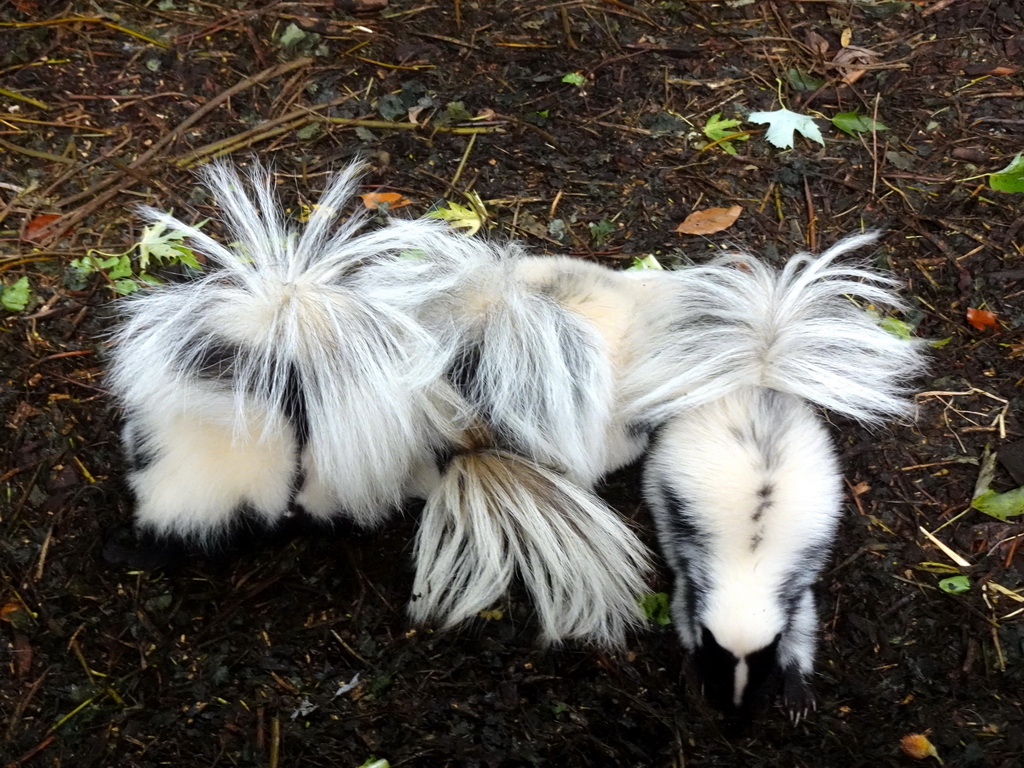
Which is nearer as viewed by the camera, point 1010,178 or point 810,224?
point 1010,178

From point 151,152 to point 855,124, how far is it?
2024 mm

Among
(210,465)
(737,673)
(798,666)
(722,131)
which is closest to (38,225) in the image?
(210,465)

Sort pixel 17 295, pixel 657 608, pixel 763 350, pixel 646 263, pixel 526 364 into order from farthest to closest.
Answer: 1. pixel 646 263
2. pixel 17 295
3. pixel 657 608
4. pixel 763 350
5. pixel 526 364

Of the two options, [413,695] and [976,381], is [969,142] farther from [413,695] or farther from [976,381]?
[413,695]

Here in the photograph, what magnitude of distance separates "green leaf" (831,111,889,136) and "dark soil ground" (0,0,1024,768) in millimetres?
37

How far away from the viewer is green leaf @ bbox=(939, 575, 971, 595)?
1.90 m

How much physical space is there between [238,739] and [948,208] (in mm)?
2285

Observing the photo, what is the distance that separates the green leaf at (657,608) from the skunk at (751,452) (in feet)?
0.25

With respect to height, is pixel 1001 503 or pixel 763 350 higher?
pixel 763 350

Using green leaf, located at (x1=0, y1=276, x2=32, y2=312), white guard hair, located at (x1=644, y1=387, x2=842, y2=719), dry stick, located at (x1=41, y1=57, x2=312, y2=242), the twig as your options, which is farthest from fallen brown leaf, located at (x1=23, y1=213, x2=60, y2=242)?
the twig

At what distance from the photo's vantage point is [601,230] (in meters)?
2.23

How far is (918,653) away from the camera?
1853 mm

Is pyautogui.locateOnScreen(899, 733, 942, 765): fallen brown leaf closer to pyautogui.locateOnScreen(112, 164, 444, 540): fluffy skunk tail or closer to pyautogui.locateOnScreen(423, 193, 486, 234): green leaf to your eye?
pyautogui.locateOnScreen(112, 164, 444, 540): fluffy skunk tail

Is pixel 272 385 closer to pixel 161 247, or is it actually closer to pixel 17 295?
pixel 161 247
